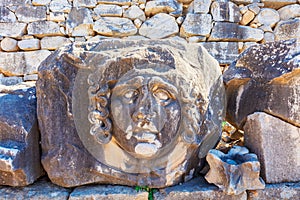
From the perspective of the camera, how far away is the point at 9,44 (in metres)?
4.89

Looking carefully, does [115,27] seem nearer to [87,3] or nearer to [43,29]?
[87,3]

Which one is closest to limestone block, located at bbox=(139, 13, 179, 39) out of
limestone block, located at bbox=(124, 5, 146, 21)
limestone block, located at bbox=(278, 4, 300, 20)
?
limestone block, located at bbox=(124, 5, 146, 21)

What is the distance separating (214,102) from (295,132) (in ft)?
1.46

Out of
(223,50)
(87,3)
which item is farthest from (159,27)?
(87,3)

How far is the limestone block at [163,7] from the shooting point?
15.9 ft

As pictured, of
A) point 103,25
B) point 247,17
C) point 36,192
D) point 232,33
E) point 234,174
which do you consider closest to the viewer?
point 234,174

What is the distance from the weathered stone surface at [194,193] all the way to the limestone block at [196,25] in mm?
3578

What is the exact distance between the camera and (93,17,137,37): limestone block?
4.80 meters

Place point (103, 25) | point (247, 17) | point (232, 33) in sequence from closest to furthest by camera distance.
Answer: point (103, 25) < point (232, 33) < point (247, 17)

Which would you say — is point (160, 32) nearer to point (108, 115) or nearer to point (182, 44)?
point (182, 44)

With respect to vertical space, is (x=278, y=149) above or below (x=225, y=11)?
below

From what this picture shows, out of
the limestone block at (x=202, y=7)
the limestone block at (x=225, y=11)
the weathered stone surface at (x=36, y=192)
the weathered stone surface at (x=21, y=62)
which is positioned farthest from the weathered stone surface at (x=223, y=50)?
the weathered stone surface at (x=36, y=192)

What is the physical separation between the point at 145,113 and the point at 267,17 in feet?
14.0

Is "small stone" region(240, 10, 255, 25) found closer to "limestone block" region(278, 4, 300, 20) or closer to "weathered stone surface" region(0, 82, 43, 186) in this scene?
"limestone block" region(278, 4, 300, 20)
